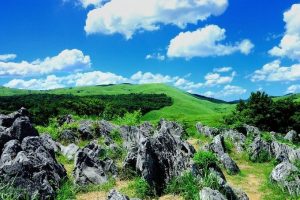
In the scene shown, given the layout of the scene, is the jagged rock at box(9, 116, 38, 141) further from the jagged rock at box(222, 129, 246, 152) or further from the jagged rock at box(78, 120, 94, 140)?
the jagged rock at box(222, 129, 246, 152)

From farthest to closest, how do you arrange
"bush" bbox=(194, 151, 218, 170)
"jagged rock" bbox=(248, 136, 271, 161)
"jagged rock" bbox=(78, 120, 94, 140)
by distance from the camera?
"jagged rock" bbox=(78, 120, 94, 140)
"jagged rock" bbox=(248, 136, 271, 161)
"bush" bbox=(194, 151, 218, 170)

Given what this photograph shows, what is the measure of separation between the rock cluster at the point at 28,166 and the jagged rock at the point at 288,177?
1354 cm

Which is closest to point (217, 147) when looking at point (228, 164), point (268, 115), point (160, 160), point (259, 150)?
point (259, 150)

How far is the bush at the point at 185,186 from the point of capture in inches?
869

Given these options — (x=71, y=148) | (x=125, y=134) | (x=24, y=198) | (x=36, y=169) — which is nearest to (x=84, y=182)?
(x=36, y=169)

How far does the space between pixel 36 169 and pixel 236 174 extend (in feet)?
54.3

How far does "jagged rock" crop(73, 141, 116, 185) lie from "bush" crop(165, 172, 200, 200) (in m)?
4.92

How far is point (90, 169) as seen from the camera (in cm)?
2711

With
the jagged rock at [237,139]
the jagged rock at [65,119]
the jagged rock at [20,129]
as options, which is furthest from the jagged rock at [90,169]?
the jagged rock at [65,119]

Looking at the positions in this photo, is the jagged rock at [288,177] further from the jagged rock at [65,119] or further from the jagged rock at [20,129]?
the jagged rock at [65,119]

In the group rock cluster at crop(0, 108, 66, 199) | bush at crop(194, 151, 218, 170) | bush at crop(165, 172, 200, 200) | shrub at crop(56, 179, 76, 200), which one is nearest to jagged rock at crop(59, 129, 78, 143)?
rock cluster at crop(0, 108, 66, 199)

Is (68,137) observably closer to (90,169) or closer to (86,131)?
(86,131)

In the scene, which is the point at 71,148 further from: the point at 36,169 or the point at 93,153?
the point at 36,169

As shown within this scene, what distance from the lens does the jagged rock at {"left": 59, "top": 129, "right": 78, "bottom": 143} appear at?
45.3 metres
